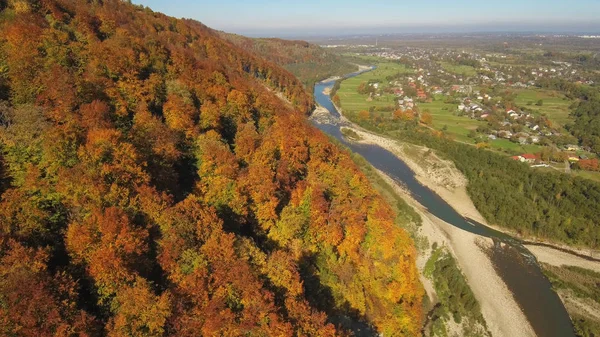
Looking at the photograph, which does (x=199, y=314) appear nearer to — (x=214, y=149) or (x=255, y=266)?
(x=255, y=266)

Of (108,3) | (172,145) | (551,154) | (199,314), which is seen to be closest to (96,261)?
(199,314)

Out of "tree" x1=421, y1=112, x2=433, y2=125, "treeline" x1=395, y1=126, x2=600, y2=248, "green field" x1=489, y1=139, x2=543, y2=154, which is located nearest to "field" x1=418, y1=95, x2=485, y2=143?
"tree" x1=421, y1=112, x2=433, y2=125

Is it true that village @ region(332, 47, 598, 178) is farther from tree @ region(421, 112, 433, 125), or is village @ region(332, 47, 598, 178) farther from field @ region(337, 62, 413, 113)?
tree @ region(421, 112, 433, 125)

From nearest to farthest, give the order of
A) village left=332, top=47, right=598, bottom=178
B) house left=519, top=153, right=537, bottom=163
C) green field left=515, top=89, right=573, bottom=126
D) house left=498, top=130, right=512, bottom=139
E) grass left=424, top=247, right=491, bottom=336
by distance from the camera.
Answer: grass left=424, top=247, right=491, bottom=336 < house left=519, top=153, right=537, bottom=163 < village left=332, top=47, right=598, bottom=178 < house left=498, top=130, right=512, bottom=139 < green field left=515, top=89, right=573, bottom=126

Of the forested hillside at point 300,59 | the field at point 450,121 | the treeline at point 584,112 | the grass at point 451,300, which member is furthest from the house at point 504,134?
the forested hillside at point 300,59

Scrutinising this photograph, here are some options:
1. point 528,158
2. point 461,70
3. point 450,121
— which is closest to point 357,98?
point 450,121
